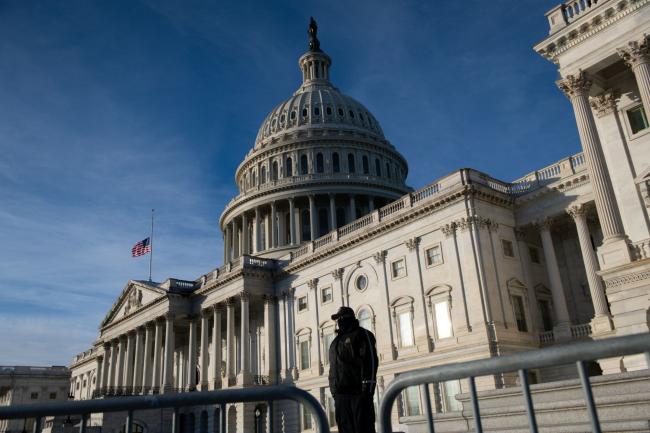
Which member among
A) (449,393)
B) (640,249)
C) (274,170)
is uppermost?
(274,170)

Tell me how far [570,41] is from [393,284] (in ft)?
73.4

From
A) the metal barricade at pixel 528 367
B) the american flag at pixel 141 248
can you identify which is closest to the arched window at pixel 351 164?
the american flag at pixel 141 248

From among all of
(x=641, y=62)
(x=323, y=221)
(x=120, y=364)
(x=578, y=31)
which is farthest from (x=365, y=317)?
(x=120, y=364)

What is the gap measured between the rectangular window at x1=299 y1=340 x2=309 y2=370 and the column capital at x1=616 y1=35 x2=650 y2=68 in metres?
34.9

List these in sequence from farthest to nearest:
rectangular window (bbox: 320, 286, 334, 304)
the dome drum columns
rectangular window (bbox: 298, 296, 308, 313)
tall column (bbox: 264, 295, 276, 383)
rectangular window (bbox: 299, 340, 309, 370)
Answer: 1. the dome drum columns
2. tall column (bbox: 264, 295, 276, 383)
3. rectangular window (bbox: 298, 296, 308, 313)
4. rectangular window (bbox: 299, 340, 309, 370)
5. rectangular window (bbox: 320, 286, 334, 304)

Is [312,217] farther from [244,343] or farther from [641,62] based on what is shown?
[641,62]

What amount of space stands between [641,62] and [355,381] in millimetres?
19907

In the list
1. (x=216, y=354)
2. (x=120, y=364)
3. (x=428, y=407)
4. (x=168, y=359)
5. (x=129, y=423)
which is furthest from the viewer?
(x=120, y=364)

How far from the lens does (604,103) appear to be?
84.4 feet

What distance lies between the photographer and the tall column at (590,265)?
32688mm

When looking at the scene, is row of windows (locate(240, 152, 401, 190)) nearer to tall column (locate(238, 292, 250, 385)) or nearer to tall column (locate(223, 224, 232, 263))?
tall column (locate(223, 224, 232, 263))

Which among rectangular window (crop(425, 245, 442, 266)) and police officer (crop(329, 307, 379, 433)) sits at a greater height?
rectangular window (crop(425, 245, 442, 266))

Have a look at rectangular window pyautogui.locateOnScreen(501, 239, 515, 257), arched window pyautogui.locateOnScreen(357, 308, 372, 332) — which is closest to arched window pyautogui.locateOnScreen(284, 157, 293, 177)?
arched window pyautogui.locateOnScreen(357, 308, 372, 332)

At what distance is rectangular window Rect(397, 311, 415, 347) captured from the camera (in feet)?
134
